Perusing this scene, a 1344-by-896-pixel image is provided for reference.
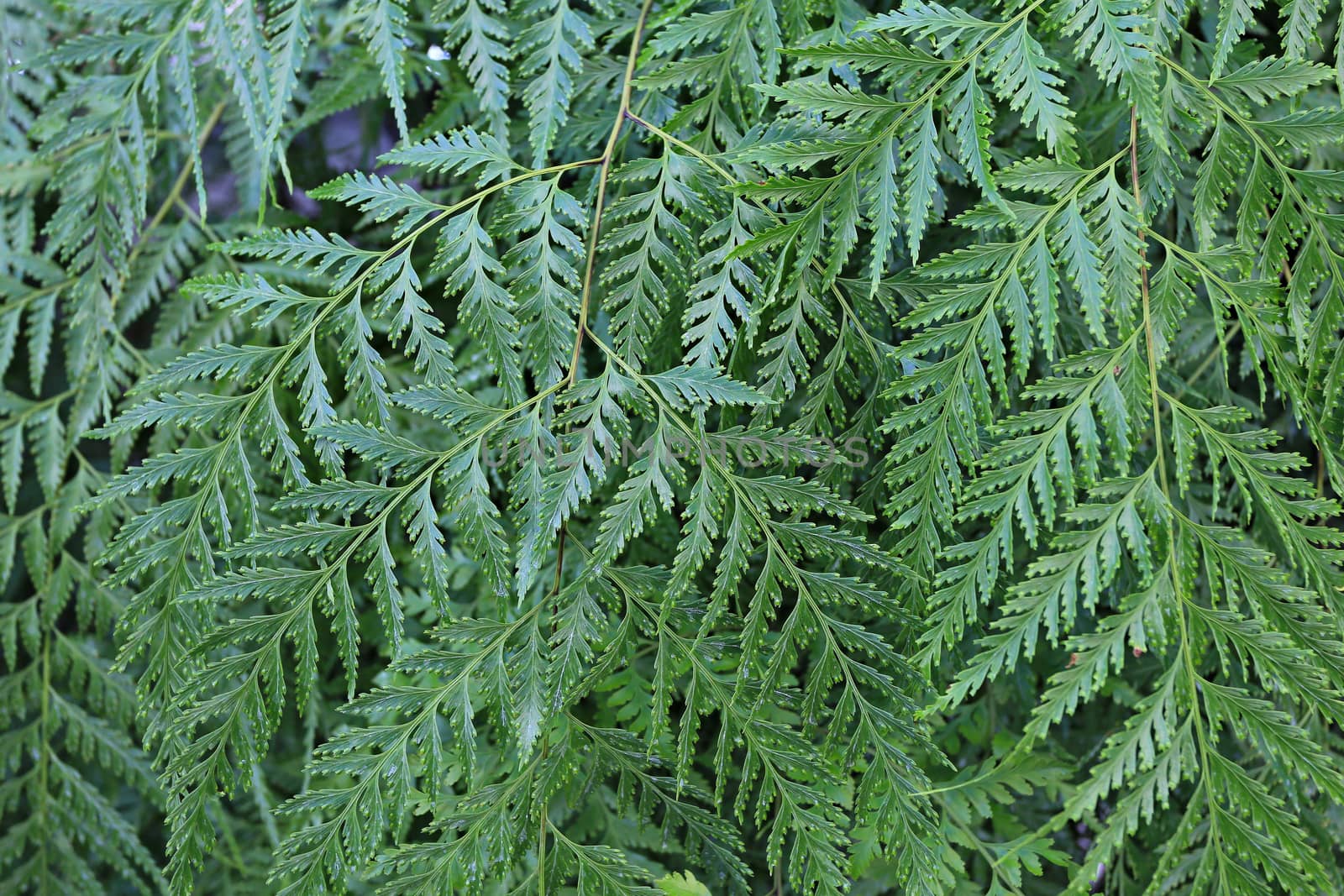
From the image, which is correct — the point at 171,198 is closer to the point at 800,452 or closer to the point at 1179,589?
the point at 800,452

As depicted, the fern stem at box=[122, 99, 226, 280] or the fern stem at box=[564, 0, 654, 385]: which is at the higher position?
the fern stem at box=[564, 0, 654, 385]

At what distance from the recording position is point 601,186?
34.4 inches

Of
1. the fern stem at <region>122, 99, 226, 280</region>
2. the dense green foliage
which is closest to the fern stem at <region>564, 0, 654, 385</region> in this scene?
the dense green foliage

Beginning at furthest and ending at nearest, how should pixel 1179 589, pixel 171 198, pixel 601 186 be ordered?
pixel 171 198, pixel 601 186, pixel 1179 589

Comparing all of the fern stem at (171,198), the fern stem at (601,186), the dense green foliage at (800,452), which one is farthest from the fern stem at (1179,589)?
the fern stem at (171,198)

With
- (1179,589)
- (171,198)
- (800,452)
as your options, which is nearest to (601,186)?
(800,452)

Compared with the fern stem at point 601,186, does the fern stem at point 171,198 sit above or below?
below

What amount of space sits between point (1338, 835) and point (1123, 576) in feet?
1.45

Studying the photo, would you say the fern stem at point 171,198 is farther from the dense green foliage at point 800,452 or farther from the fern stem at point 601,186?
the fern stem at point 601,186

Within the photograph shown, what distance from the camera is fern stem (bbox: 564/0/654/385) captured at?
2.74 feet

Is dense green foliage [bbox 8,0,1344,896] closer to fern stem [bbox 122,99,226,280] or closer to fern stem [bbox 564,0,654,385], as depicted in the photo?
fern stem [bbox 564,0,654,385]

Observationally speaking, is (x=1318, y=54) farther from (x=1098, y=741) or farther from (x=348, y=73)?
(x=348, y=73)

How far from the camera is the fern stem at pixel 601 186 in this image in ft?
2.74

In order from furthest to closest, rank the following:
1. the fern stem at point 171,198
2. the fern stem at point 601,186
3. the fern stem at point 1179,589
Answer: the fern stem at point 171,198, the fern stem at point 601,186, the fern stem at point 1179,589
